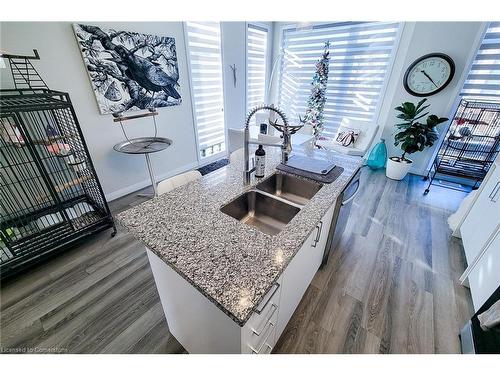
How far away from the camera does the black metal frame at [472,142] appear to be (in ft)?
8.87

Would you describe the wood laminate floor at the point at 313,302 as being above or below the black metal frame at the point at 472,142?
below

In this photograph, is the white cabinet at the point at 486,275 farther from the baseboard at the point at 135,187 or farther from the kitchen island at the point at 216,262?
the baseboard at the point at 135,187

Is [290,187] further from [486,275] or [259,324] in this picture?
[486,275]

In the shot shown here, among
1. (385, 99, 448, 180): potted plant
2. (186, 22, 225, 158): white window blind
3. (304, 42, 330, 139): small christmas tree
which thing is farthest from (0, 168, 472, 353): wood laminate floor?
(304, 42, 330, 139): small christmas tree

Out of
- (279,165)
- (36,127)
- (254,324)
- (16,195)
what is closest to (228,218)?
(254,324)

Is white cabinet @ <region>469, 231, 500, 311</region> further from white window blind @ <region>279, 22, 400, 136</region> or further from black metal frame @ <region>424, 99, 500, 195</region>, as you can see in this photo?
white window blind @ <region>279, 22, 400, 136</region>

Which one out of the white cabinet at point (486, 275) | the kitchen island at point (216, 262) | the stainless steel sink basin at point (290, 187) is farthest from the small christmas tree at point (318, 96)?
the kitchen island at point (216, 262)

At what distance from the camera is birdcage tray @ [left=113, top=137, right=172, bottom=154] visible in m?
2.33

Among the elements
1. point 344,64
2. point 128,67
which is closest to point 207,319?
point 128,67

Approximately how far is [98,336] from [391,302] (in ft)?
6.80

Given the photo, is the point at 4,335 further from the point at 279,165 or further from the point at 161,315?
the point at 279,165

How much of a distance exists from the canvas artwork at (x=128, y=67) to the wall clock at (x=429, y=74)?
3.48 m

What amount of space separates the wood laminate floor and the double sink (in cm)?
75
